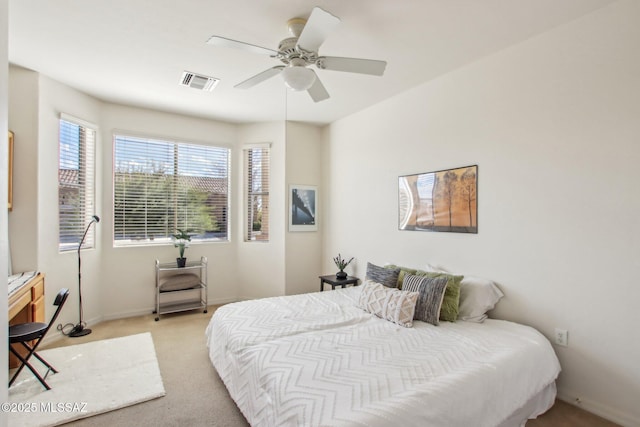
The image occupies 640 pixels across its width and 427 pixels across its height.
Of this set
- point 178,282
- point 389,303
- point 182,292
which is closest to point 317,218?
point 178,282

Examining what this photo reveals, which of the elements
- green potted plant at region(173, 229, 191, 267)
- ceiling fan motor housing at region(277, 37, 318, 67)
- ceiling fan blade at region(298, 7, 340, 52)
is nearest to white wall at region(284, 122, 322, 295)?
green potted plant at region(173, 229, 191, 267)

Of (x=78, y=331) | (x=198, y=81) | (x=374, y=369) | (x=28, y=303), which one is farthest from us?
(x=78, y=331)

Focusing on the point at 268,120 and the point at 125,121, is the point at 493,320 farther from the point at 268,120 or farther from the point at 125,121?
the point at 125,121

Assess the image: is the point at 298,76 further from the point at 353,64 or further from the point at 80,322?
the point at 80,322

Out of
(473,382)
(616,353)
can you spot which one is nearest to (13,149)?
(473,382)

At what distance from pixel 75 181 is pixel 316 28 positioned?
11.5 ft

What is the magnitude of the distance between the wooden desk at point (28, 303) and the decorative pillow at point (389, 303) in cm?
270

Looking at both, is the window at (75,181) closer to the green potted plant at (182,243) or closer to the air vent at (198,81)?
the green potted plant at (182,243)

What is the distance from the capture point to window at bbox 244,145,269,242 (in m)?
4.88

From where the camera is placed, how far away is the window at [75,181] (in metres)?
3.58

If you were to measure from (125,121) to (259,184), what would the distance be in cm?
194

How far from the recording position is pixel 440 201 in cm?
311

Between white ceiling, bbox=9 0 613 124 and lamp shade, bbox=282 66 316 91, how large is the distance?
1.22 feet

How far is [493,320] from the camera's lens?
2.55 m
